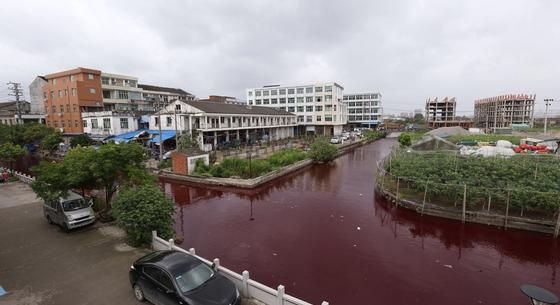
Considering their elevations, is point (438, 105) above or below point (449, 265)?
above

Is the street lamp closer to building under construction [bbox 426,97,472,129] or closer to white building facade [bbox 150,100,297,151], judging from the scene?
white building facade [bbox 150,100,297,151]

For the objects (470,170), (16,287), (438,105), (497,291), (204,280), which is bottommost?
(497,291)

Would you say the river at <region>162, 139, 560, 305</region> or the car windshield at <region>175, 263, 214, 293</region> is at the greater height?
the car windshield at <region>175, 263, 214, 293</region>

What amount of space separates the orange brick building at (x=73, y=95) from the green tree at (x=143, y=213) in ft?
137

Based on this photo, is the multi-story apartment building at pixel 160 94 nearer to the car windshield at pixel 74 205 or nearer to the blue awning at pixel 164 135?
the blue awning at pixel 164 135

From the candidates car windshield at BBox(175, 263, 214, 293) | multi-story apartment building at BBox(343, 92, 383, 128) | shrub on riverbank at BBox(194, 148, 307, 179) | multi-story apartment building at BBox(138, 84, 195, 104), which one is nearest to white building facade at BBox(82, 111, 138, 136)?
multi-story apartment building at BBox(138, 84, 195, 104)

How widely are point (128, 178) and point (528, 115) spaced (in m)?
118

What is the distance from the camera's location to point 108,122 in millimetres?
39844

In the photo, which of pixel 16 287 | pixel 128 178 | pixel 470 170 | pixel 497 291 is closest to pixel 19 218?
pixel 128 178

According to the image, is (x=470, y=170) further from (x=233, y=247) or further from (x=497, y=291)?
(x=233, y=247)

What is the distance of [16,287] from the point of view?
27.3 feet

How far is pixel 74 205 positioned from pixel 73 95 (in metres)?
39.5

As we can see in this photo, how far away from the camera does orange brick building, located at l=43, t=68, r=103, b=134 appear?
139 feet

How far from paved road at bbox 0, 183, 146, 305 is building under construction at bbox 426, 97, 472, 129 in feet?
330
